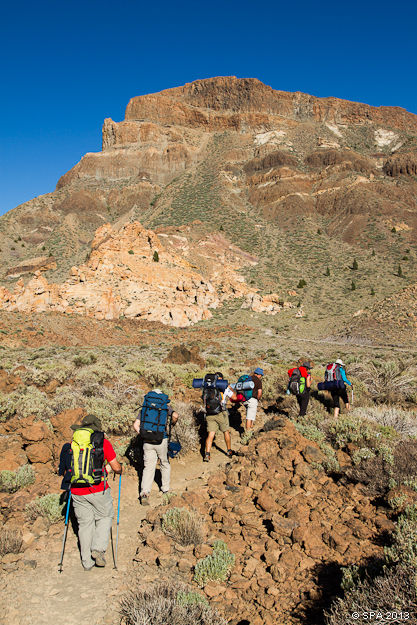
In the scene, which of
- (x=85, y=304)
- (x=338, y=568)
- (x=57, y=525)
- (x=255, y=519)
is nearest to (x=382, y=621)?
(x=338, y=568)

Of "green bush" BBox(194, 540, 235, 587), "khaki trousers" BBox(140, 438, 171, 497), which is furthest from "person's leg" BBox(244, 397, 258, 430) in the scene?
"green bush" BBox(194, 540, 235, 587)

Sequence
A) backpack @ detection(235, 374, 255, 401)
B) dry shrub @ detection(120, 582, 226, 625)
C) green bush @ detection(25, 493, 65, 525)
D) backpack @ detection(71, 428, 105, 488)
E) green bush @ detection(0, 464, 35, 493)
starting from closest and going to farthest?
dry shrub @ detection(120, 582, 226, 625) → backpack @ detection(71, 428, 105, 488) → green bush @ detection(25, 493, 65, 525) → green bush @ detection(0, 464, 35, 493) → backpack @ detection(235, 374, 255, 401)

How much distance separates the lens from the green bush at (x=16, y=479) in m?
4.89

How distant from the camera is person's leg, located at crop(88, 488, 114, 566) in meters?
3.84

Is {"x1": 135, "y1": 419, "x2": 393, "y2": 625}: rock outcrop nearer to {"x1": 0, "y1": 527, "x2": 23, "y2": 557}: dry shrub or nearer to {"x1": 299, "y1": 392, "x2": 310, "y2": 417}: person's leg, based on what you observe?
{"x1": 0, "y1": 527, "x2": 23, "y2": 557}: dry shrub

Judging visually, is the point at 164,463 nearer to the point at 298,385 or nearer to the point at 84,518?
the point at 84,518

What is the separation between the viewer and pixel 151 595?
302 cm

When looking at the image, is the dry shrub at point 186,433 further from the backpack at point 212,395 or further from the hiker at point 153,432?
the hiker at point 153,432

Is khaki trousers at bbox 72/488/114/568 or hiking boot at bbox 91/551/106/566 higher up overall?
khaki trousers at bbox 72/488/114/568

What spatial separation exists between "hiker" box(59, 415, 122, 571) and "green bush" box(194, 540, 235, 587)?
1.07m

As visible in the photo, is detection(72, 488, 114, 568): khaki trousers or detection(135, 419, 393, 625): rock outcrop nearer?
detection(135, 419, 393, 625): rock outcrop

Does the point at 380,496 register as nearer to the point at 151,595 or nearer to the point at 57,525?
the point at 151,595

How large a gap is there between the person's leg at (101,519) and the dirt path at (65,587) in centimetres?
21

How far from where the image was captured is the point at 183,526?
3.96 meters
